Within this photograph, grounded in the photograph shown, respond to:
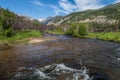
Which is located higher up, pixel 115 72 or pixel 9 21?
pixel 9 21

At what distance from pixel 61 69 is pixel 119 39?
6528 cm

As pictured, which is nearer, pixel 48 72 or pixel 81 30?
pixel 48 72

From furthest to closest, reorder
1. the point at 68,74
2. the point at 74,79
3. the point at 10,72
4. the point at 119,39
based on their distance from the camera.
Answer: the point at 119,39
the point at 10,72
the point at 68,74
the point at 74,79

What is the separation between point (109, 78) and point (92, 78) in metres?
2.64

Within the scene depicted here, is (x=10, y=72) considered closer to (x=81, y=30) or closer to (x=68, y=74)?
(x=68, y=74)

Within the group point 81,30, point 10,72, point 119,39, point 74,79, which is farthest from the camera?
point 81,30

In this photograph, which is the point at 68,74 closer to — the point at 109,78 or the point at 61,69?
the point at 61,69

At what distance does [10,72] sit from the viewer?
95.1 ft

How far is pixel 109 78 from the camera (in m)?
24.9

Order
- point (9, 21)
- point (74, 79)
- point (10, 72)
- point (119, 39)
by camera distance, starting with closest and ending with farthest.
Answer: point (74, 79)
point (10, 72)
point (119, 39)
point (9, 21)

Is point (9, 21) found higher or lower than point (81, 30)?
higher

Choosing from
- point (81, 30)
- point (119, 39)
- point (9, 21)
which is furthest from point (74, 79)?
point (81, 30)

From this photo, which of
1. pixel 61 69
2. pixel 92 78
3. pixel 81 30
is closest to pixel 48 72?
pixel 61 69

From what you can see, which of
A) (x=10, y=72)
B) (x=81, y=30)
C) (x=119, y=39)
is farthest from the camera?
(x=81, y=30)
